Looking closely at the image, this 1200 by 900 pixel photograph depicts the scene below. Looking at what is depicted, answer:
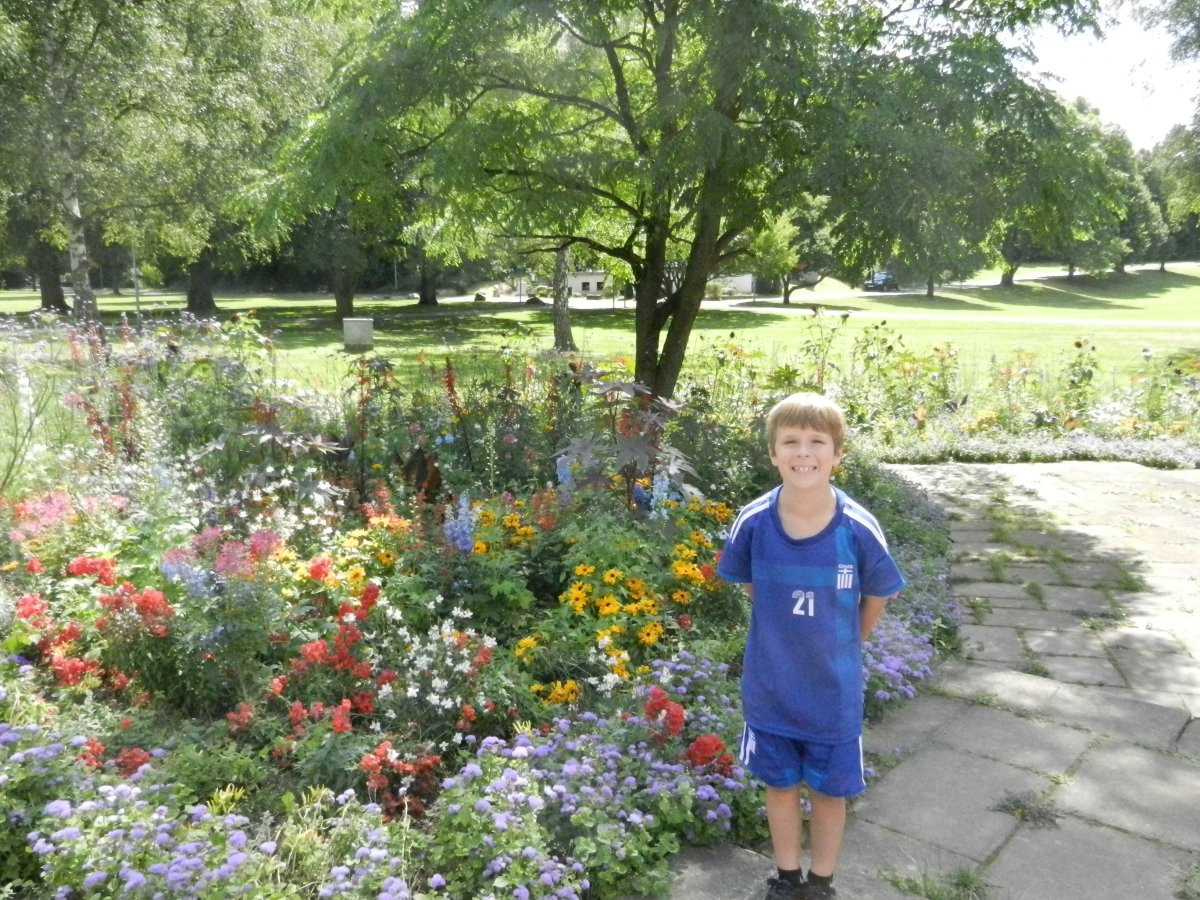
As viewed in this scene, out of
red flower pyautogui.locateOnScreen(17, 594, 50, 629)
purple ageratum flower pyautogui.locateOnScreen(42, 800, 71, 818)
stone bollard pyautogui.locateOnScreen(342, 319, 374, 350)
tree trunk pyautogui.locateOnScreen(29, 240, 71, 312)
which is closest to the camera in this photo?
purple ageratum flower pyautogui.locateOnScreen(42, 800, 71, 818)

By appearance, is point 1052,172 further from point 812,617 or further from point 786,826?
point 786,826

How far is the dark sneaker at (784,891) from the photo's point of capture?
6.77 feet

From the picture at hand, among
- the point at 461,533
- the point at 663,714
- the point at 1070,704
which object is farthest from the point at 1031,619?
the point at 461,533

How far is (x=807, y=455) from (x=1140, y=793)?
63.8 inches

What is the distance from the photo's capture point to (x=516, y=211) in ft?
22.0

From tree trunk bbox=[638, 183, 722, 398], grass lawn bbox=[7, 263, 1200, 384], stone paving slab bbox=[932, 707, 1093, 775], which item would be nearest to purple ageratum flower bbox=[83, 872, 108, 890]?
stone paving slab bbox=[932, 707, 1093, 775]

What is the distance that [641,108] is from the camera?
22.9 ft

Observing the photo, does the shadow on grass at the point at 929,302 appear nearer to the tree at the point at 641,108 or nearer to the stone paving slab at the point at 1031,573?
the tree at the point at 641,108

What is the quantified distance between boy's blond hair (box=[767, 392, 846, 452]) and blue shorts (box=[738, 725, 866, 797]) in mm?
684

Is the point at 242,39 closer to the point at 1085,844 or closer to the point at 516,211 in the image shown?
the point at 516,211

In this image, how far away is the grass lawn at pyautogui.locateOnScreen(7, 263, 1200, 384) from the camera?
15.2 metres

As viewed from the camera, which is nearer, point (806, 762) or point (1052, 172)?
point (806, 762)

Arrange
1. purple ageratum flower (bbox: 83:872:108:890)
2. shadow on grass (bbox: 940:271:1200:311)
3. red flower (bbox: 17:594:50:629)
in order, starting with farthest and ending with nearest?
shadow on grass (bbox: 940:271:1200:311) → red flower (bbox: 17:594:50:629) → purple ageratum flower (bbox: 83:872:108:890)

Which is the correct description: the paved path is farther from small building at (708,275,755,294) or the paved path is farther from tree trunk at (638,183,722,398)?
small building at (708,275,755,294)
